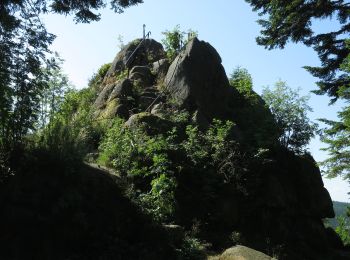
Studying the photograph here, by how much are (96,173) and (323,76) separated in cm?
1052

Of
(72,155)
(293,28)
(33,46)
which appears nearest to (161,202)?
(72,155)

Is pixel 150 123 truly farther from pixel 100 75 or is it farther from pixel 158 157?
pixel 100 75

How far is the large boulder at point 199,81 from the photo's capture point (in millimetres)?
16203

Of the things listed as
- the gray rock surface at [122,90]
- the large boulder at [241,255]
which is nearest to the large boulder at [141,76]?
the gray rock surface at [122,90]

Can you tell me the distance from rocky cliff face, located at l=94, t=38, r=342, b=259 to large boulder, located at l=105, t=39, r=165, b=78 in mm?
48

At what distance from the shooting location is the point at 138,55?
63.5 ft

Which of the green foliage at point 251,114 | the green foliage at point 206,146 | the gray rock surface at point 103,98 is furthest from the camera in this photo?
the gray rock surface at point 103,98

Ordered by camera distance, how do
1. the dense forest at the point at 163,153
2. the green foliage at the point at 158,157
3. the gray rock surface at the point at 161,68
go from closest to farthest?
1. the dense forest at the point at 163,153
2. the green foliage at the point at 158,157
3. the gray rock surface at the point at 161,68

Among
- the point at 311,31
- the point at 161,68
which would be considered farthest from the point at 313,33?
the point at 161,68

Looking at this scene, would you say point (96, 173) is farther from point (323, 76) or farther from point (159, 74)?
point (323, 76)

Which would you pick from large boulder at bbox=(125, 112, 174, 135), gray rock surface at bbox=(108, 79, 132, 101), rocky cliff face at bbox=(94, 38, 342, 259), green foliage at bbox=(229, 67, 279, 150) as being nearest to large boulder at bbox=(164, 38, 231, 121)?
rocky cliff face at bbox=(94, 38, 342, 259)

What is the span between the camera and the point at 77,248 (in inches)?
316

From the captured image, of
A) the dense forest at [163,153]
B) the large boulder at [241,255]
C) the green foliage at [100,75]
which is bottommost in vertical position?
the large boulder at [241,255]

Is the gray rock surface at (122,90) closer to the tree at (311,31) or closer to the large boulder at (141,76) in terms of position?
the large boulder at (141,76)
